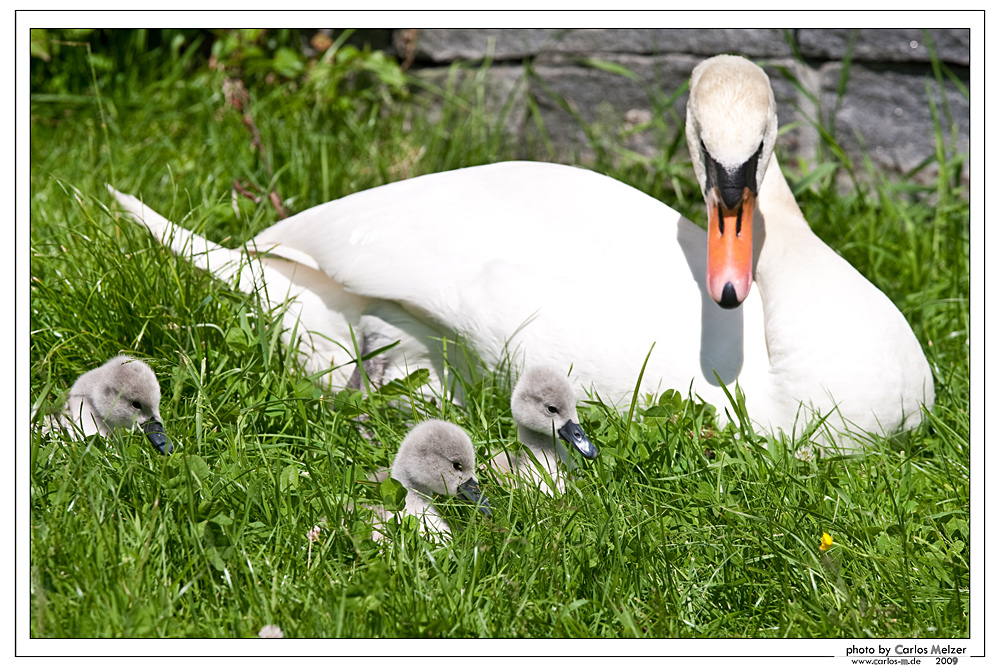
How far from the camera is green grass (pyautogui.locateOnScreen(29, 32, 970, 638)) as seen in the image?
2398 millimetres

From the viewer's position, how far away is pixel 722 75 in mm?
3123

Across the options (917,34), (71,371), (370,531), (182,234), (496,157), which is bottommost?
(370,531)

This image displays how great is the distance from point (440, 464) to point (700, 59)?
3.46 metres

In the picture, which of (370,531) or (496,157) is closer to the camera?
(370,531)

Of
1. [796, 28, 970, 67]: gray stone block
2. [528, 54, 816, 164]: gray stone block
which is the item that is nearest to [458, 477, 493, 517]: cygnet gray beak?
[528, 54, 816, 164]: gray stone block

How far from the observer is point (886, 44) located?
5191mm

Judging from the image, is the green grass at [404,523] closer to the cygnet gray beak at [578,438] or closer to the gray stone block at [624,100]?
the cygnet gray beak at [578,438]

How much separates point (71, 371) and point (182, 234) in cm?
67

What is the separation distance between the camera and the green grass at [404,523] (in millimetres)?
2398

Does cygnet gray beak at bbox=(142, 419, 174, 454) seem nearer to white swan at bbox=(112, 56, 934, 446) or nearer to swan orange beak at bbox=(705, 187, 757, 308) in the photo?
white swan at bbox=(112, 56, 934, 446)

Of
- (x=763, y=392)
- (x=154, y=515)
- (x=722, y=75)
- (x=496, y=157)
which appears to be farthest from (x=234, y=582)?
(x=496, y=157)

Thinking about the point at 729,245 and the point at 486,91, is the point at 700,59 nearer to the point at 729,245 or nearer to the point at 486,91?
the point at 486,91

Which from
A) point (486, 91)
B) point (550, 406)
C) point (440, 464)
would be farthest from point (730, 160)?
point (486, 91)

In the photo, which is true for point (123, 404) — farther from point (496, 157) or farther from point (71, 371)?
point (496, 157)
